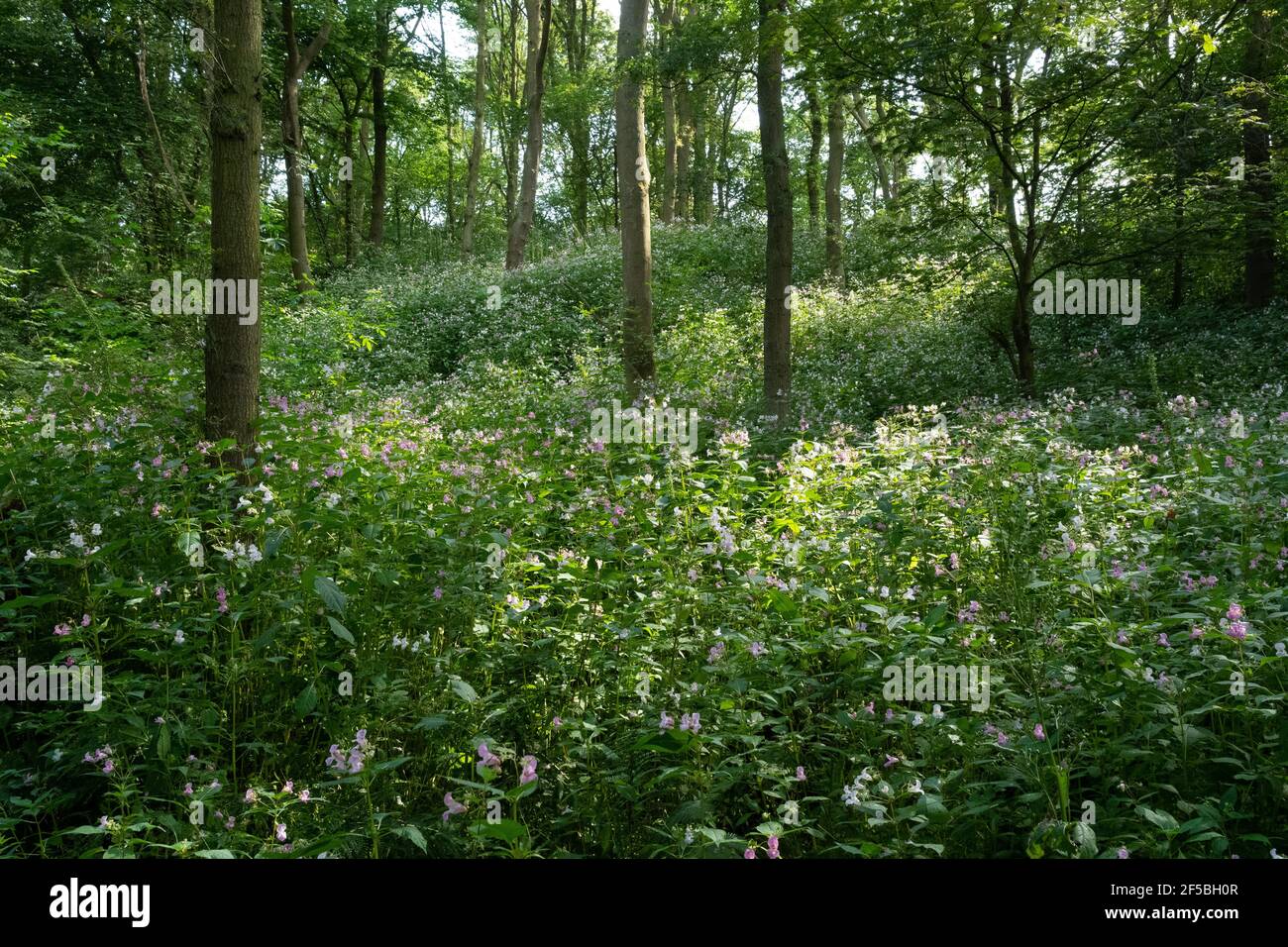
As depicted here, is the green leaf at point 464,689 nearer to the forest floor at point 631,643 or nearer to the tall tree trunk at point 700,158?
the forest floor at point 631,643

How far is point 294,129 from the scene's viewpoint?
18578 mm

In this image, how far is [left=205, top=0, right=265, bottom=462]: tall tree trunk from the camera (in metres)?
5.51

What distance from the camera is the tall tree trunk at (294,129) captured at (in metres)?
17.7

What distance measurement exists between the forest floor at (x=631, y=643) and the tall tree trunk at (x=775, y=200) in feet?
10.8

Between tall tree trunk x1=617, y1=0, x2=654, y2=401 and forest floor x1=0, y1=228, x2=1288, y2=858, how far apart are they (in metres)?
3.71

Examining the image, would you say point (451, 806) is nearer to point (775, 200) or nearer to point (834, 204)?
point (775, 200)

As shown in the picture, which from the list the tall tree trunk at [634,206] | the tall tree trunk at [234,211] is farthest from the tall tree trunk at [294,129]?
the tall tree trunk at [234,211]

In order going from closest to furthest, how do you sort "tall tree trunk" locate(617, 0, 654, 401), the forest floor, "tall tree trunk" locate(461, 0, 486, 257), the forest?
the forest floor
the forest
"tall tree trunk" locate(617, 0, 654, 401)
"tall tree trunk" locate(461, 0, 486, 257)

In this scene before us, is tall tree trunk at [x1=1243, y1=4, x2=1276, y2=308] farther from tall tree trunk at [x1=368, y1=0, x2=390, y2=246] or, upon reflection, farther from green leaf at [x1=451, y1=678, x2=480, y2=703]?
tall tree trunk at [x1=368, y1=0, x2=390, y2=246]

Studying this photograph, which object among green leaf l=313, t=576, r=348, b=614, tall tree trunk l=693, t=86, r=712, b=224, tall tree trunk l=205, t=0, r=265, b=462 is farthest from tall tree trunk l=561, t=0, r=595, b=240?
green leaf l=313, t=576, r=348, b=614

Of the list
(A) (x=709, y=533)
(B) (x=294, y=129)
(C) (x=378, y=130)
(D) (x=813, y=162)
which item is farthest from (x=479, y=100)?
(A) (x=709, y=533)

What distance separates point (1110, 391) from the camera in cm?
979
